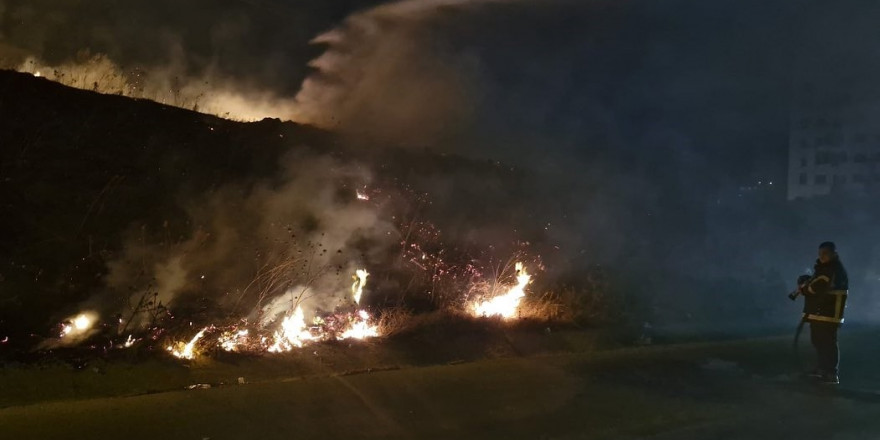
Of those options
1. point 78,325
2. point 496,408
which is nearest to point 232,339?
point 78,325

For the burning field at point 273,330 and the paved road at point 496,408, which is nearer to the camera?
the paved road at point 496,408

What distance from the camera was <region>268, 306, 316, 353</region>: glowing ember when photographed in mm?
6395

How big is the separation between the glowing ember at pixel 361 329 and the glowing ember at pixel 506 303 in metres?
1.52

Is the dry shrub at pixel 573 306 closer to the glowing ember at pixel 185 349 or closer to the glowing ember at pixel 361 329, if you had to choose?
the glowing ember at pixel 361 329

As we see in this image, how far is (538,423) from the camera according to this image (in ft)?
17.8

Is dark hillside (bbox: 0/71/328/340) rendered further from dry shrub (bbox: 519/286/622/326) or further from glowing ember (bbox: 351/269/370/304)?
dry shrub (bbox: 519/286/622/326)

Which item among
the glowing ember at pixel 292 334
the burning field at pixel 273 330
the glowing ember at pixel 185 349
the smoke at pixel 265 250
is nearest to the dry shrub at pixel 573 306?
the burning field at pixel 273 330

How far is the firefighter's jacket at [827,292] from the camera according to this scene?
7.45 metres

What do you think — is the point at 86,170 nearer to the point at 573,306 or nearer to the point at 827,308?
the point at 573,306

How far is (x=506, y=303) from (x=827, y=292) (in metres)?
3.42

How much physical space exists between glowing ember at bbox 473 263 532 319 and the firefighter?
121 inches

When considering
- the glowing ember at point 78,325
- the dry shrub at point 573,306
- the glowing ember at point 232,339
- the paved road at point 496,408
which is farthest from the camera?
the dry shrub at point 573,306

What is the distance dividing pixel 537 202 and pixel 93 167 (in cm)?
674

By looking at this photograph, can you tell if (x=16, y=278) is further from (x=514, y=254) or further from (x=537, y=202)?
Result: (x=537, y=202)
